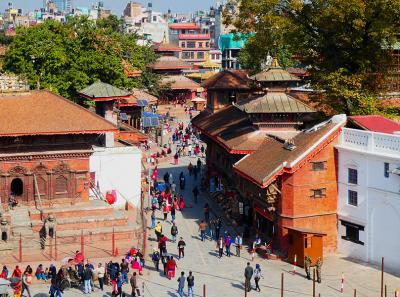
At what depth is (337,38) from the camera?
46.0 meters

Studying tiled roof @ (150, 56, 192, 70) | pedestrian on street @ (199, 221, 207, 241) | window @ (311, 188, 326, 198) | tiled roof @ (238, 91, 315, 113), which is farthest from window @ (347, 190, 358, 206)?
tiled roof @ (150, 56, 192, 70)

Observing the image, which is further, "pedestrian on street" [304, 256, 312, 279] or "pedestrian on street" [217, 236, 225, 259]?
"pedestrian on street" [217, 236, 225, 259]

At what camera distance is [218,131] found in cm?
4881

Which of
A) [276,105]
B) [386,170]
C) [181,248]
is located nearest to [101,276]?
[181,248]

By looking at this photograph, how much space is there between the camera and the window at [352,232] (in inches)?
1382

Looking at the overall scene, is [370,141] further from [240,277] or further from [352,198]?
[240,277]

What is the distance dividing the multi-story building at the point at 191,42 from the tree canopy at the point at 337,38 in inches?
3963

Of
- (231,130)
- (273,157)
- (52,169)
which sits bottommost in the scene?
(52,169)

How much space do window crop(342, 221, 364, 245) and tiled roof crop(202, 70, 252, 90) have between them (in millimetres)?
26930

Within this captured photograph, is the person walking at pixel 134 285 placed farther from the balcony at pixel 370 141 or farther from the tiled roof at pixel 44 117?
the balcony at pixel 370 141

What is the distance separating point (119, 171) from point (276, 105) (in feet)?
34.3

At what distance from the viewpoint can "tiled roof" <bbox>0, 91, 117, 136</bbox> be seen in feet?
128

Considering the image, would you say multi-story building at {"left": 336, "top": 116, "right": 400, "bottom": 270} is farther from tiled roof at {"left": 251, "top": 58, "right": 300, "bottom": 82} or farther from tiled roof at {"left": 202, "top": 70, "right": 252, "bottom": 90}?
tiled roof at {"left": 202, "top": 70, "right": 252, "bottom": 90}

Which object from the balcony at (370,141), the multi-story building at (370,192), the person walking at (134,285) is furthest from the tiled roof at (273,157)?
the person walking at (134,285)
